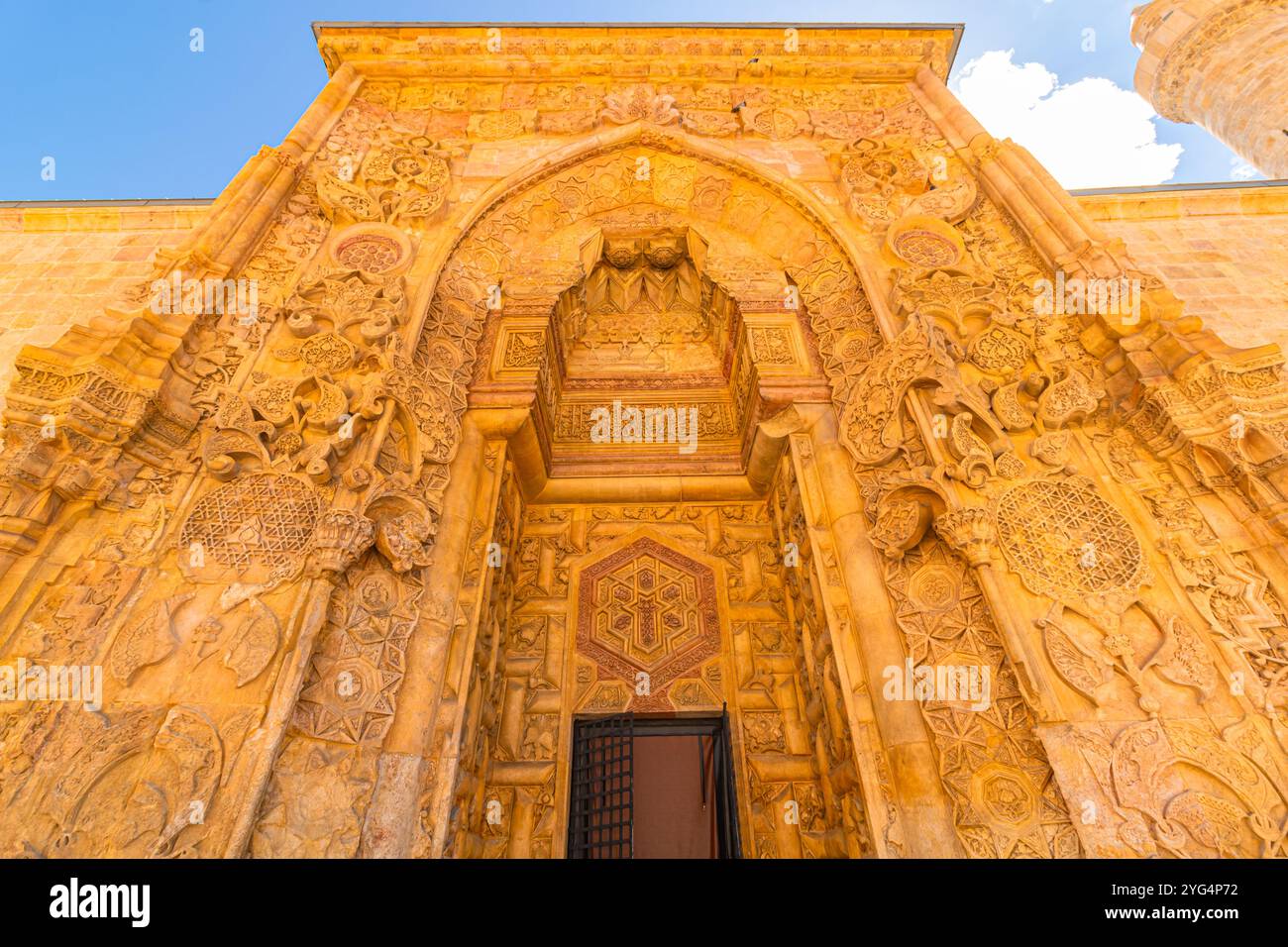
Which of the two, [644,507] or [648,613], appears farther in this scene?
[644,507]

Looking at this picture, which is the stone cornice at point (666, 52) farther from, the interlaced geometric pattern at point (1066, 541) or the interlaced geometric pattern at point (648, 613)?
the interlaced geometric pattern at point (1066, 541)

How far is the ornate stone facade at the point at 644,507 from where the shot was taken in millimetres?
3410

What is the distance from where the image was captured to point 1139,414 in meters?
4.66

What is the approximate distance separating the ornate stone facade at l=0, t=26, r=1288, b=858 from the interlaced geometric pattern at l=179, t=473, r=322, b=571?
0.10ft

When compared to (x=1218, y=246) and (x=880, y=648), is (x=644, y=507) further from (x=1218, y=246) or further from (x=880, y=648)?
(x=1218, y=246)

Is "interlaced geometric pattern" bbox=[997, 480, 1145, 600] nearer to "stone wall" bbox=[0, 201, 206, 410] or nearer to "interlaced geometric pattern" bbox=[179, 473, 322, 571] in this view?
"interlaced geometric pattern" bbox=[179, 473, 322, 571]

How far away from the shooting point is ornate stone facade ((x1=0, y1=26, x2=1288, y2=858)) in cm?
341

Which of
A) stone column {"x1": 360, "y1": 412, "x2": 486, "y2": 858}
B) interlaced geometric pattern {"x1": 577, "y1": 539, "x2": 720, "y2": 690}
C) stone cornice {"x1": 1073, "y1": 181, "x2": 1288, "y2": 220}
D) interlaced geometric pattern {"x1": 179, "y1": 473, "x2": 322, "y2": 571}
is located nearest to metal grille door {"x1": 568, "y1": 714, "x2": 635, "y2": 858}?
interlaced geometric pattern {"x1": 577, "y1": 539, "x2": 720, "y2": 690}

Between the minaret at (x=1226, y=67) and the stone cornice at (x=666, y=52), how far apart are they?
732cm

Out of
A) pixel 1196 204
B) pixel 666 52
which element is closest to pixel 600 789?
pixel 666 52

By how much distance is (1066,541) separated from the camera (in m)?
4.14

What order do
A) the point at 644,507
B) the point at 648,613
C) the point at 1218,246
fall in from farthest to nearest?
the point at 1218,246, the point at 644,507, the point at 648,613

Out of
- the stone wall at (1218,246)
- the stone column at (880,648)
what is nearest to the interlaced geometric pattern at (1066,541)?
the stone column at (880,648)

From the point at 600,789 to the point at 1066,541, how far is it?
174 inches
